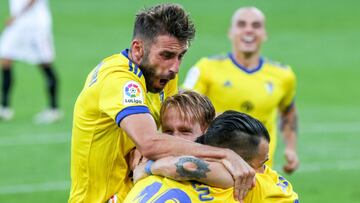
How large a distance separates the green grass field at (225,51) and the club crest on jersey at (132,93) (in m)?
6.17

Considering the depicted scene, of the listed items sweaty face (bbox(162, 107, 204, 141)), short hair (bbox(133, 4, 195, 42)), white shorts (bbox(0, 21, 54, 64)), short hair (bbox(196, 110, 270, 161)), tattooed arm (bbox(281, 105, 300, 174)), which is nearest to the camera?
short hair (bbox(196, 110, 270, 161))

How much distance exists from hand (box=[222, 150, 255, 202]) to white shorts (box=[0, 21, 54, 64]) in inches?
473

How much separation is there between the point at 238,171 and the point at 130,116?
0.81 meters

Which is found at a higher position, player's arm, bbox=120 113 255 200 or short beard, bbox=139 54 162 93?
short beard, bbox=139 54 162 93

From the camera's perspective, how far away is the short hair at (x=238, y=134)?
19.5ft

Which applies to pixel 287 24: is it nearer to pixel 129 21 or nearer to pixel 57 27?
pixel 129 21

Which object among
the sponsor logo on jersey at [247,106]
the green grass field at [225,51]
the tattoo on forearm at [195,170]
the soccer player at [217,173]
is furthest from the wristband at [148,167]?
the green grass field at [225,51]

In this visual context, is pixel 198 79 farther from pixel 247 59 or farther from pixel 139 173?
pixel 139 173

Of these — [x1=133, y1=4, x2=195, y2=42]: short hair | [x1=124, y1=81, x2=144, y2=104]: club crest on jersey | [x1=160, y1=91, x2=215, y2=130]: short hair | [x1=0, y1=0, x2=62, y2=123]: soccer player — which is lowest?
[x1=0, y1=0, x2=62, y2=123]: soccer player

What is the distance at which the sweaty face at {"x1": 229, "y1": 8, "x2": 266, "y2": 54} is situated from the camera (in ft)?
36.0

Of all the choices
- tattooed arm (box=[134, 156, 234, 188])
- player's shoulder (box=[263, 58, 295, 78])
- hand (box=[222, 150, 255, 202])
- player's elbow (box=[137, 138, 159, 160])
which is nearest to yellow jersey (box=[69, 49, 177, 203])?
player's elbow (box=[137, 138, 159, 160])

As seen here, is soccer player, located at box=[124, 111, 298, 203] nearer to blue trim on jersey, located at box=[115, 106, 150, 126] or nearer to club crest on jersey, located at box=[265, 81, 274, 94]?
blue trim on jersey, located at box=[115, 106, 150, 126]

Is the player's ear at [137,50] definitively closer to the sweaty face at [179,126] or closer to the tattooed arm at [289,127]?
the sweaty face at [179,126]

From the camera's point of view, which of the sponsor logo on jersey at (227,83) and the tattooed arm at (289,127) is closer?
the sponsor logo on jersey at (227,83)
